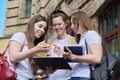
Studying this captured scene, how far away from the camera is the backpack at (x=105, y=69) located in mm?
3645

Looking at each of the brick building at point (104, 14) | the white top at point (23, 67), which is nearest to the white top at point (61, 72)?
the white top at point (23, 67)

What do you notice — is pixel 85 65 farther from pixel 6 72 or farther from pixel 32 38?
pixel 6 72

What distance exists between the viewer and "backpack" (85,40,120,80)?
364 cm

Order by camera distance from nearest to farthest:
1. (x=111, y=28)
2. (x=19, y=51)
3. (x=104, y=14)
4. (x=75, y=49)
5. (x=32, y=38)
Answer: (x=75, y=49) → (x=19, y=51) → (x=32, y=38) → (x=111, y=28) → (x=104, y=14)

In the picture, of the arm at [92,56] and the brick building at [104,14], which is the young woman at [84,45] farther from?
the brick building at [104,14]

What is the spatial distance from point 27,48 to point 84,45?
0.60 metres

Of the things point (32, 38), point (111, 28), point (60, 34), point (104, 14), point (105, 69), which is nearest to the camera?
point (105, 69)

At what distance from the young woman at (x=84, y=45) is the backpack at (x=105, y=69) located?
0.17ft

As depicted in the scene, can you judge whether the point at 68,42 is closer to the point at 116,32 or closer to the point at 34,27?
the point at 34,27

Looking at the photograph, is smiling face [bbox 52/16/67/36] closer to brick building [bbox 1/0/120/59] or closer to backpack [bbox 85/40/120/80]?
backpack [bbox 85/40/120/80]

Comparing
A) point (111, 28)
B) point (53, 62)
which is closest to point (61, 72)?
point (53, 62)

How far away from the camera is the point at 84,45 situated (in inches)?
152

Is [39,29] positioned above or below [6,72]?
above

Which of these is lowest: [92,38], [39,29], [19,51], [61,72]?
[61,72]
